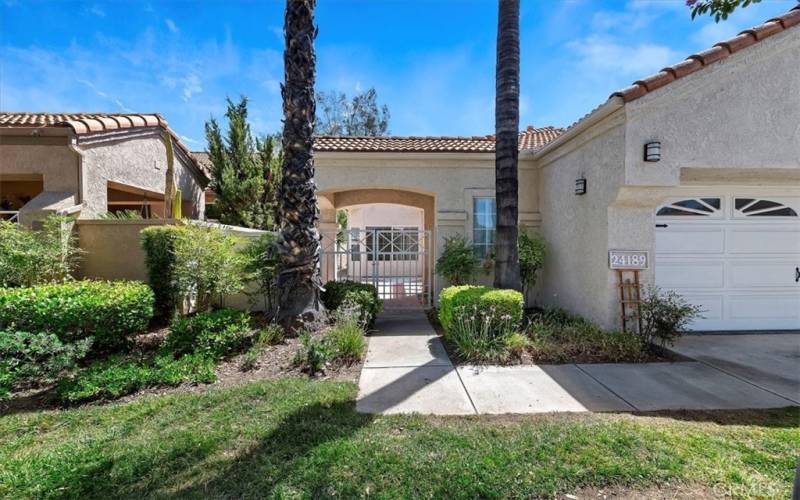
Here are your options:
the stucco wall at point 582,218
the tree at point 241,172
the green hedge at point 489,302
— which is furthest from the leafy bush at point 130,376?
the tree at point 241,172

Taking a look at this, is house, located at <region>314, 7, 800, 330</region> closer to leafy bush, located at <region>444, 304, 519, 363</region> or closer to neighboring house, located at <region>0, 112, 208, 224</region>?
leafy bush, located at <region>444, 304, 519, 363</region>

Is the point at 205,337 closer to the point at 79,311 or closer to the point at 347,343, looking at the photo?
the point at 79,311

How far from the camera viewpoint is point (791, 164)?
6.60 metres

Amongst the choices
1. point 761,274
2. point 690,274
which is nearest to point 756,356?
point 690,274

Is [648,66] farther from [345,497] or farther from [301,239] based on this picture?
[345,497]

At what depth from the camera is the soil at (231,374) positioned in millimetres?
4574

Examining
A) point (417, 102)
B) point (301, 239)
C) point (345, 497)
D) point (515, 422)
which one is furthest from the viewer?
point (417, 102)

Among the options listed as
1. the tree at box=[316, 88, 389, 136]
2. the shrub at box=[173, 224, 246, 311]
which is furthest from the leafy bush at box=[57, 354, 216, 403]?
the tree at box=[316, 88, 389, 136]

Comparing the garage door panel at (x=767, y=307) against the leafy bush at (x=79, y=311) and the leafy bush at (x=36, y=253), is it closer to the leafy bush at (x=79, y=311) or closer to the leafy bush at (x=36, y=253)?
the leafy bush at (x=79, y=311)

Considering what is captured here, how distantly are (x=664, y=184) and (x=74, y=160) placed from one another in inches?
Result: 531

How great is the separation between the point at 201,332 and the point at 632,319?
26.1ft

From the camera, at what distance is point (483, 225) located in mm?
10336

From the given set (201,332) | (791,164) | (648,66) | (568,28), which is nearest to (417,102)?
(568,28)

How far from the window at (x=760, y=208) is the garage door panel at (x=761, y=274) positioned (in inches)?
41.4
